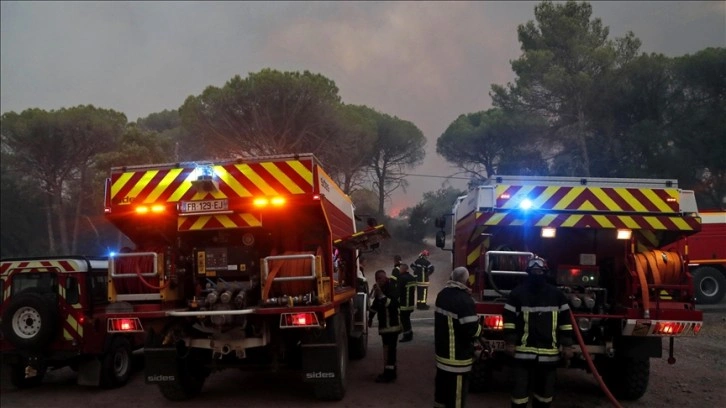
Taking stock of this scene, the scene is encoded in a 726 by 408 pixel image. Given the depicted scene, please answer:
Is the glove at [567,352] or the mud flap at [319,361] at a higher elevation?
the glove at [567,352]

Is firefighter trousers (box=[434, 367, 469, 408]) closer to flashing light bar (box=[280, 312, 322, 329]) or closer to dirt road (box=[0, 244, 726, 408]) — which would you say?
flashing light bar (box=[280, 312, 322, 329])

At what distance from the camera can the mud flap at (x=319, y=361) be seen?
6664 mm

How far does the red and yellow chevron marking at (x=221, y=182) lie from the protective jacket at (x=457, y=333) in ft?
6.79

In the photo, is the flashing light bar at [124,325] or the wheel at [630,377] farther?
the wheel at [630,377]

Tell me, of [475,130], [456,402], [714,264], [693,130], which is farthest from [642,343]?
[475,130]

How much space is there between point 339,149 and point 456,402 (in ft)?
84.5

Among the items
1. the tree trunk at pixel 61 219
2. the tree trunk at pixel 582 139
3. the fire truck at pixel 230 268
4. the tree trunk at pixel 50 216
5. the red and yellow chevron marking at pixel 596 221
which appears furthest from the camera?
the tree trunk at pixel 50 216

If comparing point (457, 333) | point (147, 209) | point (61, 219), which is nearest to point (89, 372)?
point (147, 209)

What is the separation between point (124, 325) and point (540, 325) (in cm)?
428

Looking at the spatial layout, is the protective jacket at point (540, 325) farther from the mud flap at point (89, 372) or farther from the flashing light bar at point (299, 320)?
the mud flap at point (89, 372)

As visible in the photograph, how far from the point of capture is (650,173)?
24.1m

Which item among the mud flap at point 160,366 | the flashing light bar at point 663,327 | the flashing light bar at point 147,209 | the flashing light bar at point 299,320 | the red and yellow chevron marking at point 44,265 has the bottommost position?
the mud flap at point 160,366

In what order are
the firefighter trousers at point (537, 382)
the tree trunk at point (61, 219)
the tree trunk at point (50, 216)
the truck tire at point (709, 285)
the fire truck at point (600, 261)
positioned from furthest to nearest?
the tree trunk at point (50, 216)
the tree trunk at point (61, 219)
the truck tire at point (709, 285)
the fire truck at point (600, 261)
the firefighter trousers at point (537, 382)

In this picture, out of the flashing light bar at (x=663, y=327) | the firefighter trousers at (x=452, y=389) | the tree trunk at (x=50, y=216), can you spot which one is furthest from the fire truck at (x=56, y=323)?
the tree trunk at (x=50, y=216)
